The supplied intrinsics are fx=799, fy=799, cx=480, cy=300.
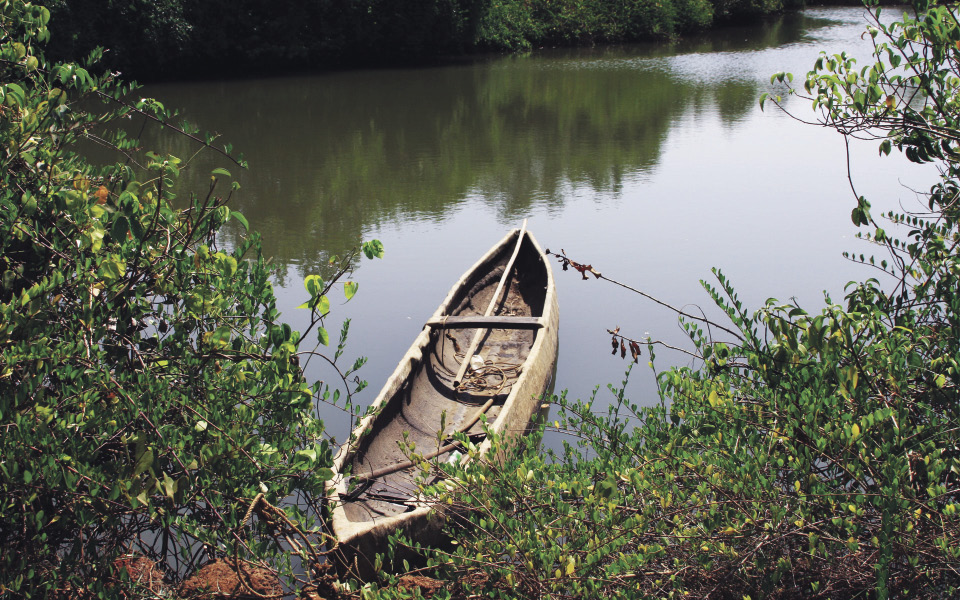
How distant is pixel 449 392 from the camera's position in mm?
5812

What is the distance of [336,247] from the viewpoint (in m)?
9.02

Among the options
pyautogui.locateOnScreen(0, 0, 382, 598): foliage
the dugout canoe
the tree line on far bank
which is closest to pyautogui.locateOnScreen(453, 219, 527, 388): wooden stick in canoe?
the dugout canoe

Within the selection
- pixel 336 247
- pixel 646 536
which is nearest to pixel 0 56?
pixel 646 536

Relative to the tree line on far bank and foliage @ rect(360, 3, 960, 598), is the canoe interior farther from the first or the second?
the tree line on far bank

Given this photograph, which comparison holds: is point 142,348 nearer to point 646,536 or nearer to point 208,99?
point 646,536

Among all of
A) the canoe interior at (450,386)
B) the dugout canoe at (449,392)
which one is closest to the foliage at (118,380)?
the dugout canoe at (449,392)

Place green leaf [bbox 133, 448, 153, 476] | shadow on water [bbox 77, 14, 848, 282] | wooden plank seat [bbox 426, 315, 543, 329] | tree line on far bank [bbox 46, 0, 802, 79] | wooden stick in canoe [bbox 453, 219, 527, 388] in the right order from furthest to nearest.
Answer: tree line on far bank [bbox 46, 0, 802, 79], shadow on water [bbox 77, 14, 848, 282], wooden plank seat [bbox 426, 315, 543, 329], wooden stick in canoe [bbox 453, 219, 527, 388], green leaf [bbox 133, 448, 153, 476]

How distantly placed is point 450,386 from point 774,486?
150 inches

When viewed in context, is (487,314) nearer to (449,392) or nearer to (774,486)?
(449,392)

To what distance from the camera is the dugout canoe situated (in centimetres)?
369

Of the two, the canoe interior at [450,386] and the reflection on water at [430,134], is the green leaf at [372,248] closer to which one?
the canoe interior at [450,386]

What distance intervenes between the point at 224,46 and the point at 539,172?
1263 centimetres

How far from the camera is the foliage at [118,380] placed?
7.84 ft

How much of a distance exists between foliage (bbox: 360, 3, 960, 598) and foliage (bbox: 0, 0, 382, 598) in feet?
2.21
